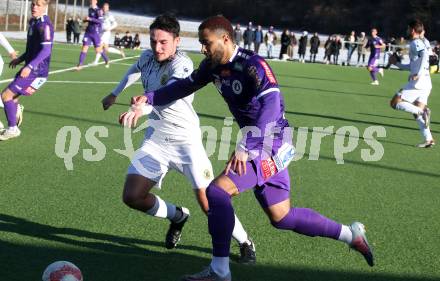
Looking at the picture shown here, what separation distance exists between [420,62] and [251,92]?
8350 mm

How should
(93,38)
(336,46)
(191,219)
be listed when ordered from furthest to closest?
(336,46), (93,38), (191,219)

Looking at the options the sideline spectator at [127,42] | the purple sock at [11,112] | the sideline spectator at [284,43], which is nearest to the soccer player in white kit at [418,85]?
the purple sock at [11,112]

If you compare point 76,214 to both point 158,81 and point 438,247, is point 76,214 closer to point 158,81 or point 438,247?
point 158,81

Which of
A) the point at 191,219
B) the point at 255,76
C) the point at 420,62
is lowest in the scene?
the point at 191,219

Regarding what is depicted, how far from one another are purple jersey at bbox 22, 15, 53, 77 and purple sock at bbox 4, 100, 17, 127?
561 millimetres

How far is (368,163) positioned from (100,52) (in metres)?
18.4

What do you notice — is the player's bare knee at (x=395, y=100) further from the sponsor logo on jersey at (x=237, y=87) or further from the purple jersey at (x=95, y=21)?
the purple jersey at (x=95, y=21)

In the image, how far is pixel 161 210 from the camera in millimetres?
6020

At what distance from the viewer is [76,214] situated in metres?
6.84

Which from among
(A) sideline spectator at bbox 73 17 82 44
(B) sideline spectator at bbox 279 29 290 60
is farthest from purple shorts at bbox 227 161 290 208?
(A) sideline spectator at bbox 73 17 82 44

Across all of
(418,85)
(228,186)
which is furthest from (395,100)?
(228,186)

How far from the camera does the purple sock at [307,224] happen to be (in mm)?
5328

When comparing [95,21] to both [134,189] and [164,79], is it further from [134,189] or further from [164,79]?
[134,189]

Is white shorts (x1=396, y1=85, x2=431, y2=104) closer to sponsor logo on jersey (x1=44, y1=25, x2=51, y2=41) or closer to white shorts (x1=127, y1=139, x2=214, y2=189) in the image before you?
sponsor logo on jersey (x1=44, y1=25, x2=51, y2=41)
